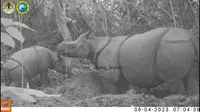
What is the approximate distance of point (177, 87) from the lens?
5.29 feet

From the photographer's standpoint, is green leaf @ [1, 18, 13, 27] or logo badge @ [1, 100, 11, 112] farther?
logo badge @ [1, 100, 11, 112]

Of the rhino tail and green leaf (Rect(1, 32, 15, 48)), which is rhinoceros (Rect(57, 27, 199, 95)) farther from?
green leaf (Rect(1, 32, 15, 48))

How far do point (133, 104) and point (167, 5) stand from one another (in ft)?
2.16

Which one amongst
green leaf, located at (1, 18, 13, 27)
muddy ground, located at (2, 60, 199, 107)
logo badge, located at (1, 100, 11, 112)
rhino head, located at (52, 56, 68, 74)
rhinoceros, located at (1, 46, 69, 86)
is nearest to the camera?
green leaf, located at (1, 18, 13, 27)

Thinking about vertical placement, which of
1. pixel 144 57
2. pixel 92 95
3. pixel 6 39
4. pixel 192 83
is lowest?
pixel 92 95

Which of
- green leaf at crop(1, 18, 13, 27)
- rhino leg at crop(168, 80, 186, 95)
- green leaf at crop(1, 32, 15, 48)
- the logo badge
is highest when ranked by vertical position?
green leaf at crop(1, 18, 13, 27)

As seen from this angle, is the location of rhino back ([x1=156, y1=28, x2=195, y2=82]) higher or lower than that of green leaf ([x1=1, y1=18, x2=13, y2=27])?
lower

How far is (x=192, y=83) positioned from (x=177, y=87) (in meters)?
0.08

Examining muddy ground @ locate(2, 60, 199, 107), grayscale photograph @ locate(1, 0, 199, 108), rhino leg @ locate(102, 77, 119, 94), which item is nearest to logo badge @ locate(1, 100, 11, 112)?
muddy ground @ locate(2, 60, 199, 107)

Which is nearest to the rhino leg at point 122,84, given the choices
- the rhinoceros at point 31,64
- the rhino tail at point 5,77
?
the rhinoceros at point 31,64

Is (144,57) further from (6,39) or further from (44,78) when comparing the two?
(6,39)

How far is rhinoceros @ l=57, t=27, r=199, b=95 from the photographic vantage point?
5.26 ft

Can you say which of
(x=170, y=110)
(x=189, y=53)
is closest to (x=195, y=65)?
(x=189, y=53)

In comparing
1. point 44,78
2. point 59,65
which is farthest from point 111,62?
point 44,78
